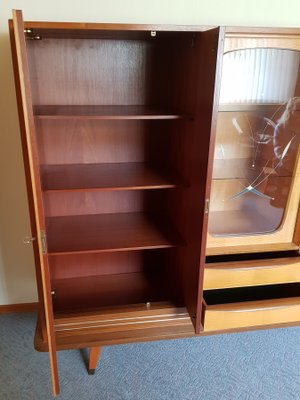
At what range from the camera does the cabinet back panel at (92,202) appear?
1.60m

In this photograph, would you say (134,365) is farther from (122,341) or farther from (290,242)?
(290,242)

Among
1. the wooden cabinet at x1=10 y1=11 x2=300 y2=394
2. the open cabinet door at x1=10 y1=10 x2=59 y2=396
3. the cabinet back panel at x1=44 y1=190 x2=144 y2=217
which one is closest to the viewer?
the open cabinet door at x1=10 y1=10 x2=59 y2=396

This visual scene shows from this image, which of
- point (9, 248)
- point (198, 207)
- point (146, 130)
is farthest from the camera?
point (9, 248)

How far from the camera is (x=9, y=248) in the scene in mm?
1785

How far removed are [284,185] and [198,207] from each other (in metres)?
0.45

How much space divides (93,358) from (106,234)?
1.93 feet

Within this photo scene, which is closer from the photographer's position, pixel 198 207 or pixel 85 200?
pixel 198 207

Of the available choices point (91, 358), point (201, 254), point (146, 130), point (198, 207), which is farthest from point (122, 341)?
point (146, 130)

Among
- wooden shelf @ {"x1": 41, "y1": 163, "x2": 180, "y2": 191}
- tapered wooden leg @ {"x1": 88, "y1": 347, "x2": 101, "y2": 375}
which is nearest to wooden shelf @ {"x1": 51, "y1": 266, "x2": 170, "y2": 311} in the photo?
tapered wooden leg @ {"x1": 88, "y1": 347, "x2": 101, "y2": 375}

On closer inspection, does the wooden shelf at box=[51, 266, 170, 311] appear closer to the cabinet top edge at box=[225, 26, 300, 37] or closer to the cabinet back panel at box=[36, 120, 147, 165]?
the cabinet back panel at box=[36, 120, 147, 165]

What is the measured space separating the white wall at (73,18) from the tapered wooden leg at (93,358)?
2.29 feet

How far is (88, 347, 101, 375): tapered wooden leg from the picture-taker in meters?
1.52

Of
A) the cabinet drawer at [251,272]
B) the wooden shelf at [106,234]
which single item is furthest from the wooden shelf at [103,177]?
the cabinet drawer at [251,272]

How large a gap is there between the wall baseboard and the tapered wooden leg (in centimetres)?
60
